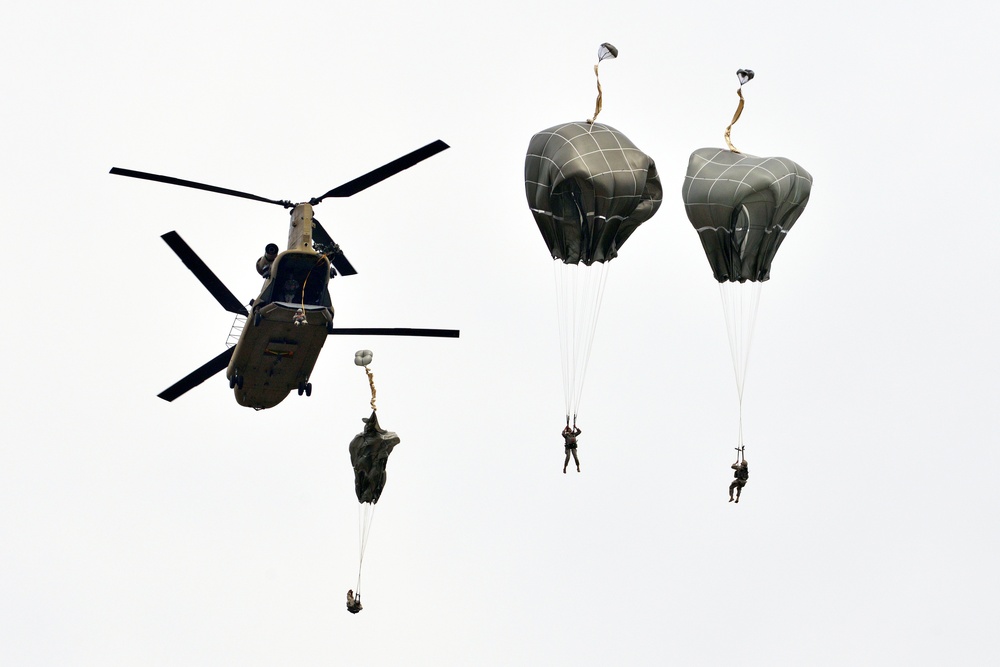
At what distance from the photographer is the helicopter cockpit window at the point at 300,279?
69.9 metres

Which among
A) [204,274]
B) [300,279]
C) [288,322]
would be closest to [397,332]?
[288,322]

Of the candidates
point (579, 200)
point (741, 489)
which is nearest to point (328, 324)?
point (579, 200)

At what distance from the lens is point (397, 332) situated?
243ft

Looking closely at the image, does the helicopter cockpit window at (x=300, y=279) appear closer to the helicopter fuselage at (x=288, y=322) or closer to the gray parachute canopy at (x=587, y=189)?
the helicopter fuselage at (x=288, y=322)

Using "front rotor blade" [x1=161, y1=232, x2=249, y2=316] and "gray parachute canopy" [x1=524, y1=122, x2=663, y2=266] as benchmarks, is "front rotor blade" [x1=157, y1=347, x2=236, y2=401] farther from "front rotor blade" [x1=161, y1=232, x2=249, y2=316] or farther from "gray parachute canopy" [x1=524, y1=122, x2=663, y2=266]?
"gray parachute canopy" [x1=524, y1=122, x2=663, y2=266]

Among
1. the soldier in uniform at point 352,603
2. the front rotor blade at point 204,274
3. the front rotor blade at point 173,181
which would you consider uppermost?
the front rotor blade at point 173,181

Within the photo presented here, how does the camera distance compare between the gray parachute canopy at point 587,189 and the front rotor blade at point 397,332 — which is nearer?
the gray parachute canopy at point 587,189

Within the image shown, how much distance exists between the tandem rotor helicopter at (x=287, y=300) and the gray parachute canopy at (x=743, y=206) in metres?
7.00

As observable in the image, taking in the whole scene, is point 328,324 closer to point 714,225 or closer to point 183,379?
point 183,379

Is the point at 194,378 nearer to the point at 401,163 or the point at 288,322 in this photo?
the point at 288,322

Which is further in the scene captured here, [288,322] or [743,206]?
[743,206]

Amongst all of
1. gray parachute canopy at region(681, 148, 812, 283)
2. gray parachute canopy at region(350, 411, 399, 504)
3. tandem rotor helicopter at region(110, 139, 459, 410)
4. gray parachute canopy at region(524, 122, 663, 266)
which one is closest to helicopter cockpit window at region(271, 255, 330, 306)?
tandem rotor helicopter at region(110, 139, 459, 410)

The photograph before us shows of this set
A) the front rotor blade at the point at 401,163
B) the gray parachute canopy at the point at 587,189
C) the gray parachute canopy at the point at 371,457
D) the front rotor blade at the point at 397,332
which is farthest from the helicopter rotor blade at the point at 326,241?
the gray parachute canopy at the point at 587,189

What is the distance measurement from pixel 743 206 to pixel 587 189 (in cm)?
414
